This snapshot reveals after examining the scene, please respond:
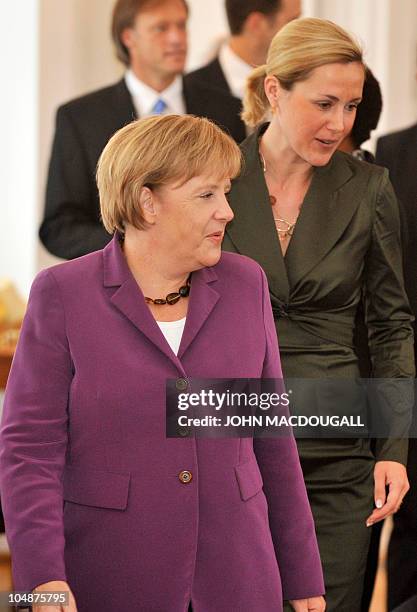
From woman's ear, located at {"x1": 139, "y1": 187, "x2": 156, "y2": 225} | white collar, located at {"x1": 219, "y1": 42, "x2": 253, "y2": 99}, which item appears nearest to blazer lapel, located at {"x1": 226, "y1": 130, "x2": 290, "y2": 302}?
woman's ear, located at {"x1": 139, "y1": 187, "x2": 156, "y2": 225}

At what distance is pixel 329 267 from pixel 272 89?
39 centimetres

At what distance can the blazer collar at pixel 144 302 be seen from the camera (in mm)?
2086

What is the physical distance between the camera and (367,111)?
2.91 metres

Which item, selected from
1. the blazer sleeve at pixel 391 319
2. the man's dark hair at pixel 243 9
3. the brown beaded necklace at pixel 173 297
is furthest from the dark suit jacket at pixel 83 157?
the brown beaded necklace at pixel 173 297

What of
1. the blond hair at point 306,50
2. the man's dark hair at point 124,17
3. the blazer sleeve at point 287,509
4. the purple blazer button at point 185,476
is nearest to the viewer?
the purple blazer button at point 185,476

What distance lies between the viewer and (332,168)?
104 inches

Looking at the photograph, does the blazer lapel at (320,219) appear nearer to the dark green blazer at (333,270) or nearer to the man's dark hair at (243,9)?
the dark green blazer at (333,270)

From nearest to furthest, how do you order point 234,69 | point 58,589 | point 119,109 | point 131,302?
point 58,589, point 131,302, point 119,109, point 234,69

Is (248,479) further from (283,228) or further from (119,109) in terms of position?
(119,109)

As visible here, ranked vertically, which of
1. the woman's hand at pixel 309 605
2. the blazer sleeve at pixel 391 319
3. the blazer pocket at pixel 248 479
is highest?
the blazer sleeve at pixel 391 319

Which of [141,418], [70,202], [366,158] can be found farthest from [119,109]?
[141,418]

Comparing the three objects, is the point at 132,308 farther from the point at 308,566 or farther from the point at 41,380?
the point at 308,566

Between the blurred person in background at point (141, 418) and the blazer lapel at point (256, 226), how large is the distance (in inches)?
15.6

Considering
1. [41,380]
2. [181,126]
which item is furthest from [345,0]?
[41,380]
